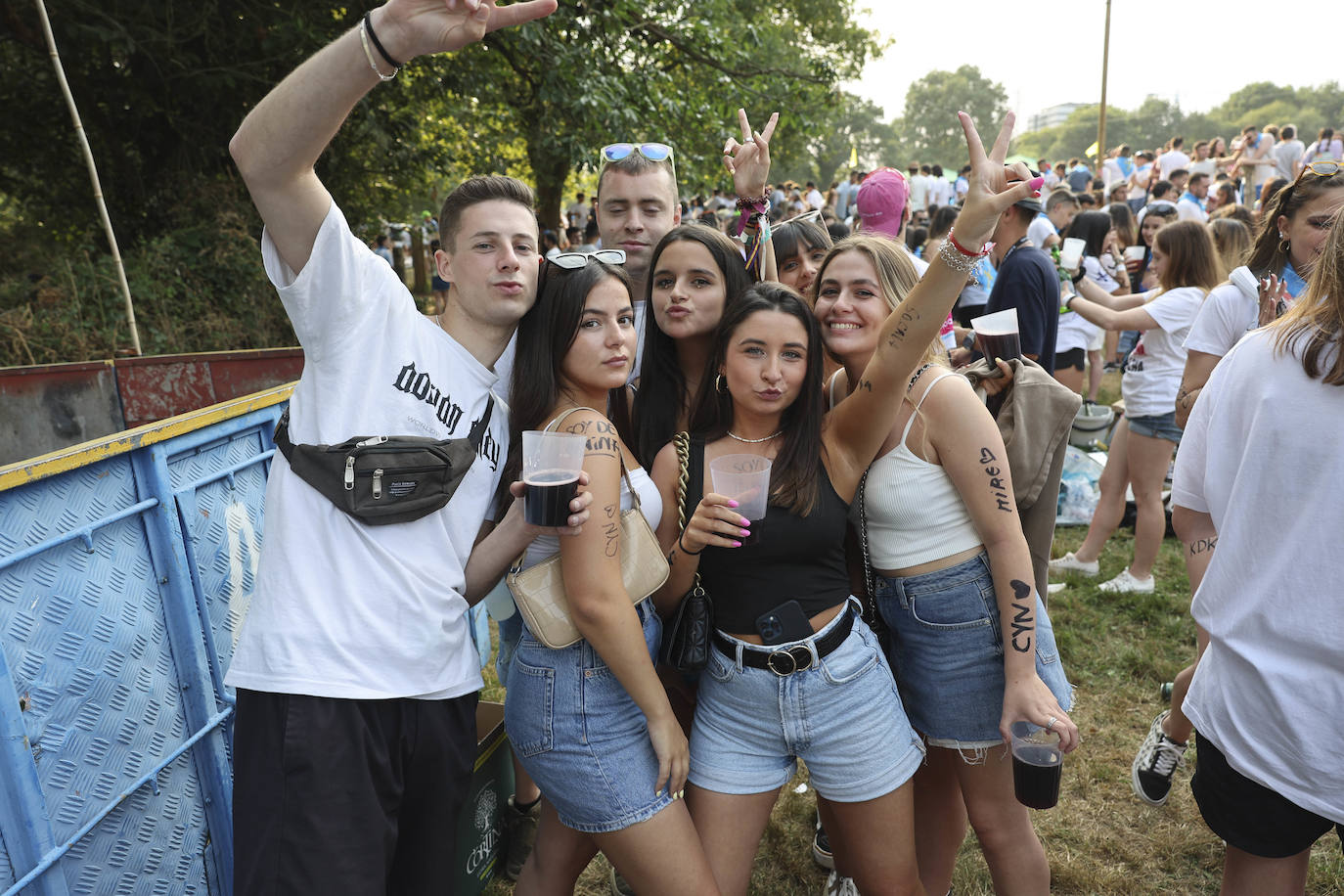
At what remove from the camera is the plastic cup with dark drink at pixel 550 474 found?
6.18ft

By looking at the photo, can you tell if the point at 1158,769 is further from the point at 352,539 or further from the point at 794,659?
the point at 352,539

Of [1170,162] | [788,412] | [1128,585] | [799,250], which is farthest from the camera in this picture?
[1170,162]

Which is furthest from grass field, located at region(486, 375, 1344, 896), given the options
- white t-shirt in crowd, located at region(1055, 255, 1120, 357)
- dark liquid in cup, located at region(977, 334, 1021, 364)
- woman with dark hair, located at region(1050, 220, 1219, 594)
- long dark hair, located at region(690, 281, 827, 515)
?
white t-shirt in crowd, located at region(1055, 255, 1120, 357)

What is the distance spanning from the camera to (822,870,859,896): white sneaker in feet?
9.58

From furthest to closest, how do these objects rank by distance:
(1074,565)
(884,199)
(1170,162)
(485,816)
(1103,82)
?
(1103,82) < (1170,162) < (1074,565) < (884,199) < (485,816)

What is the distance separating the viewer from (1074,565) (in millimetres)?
5672

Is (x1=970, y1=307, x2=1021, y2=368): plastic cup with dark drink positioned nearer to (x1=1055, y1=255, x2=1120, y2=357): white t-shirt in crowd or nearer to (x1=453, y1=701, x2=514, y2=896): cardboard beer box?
(x1=453, y1=701, x2=514, y2=896): cardboard beer box

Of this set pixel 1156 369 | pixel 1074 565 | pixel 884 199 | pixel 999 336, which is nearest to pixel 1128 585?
pixel 1074 565

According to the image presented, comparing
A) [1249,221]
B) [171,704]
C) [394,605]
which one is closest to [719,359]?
[394,605]

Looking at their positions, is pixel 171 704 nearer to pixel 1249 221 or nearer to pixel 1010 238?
pixel 1010 238

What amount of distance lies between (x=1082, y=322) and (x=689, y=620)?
636 centimetres

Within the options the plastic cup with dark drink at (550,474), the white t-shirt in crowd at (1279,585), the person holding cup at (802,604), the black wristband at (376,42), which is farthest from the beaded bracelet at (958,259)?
the black wristband at (376,42)

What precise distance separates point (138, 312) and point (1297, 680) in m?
9.64

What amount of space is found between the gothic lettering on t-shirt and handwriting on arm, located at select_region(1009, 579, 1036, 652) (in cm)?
152
